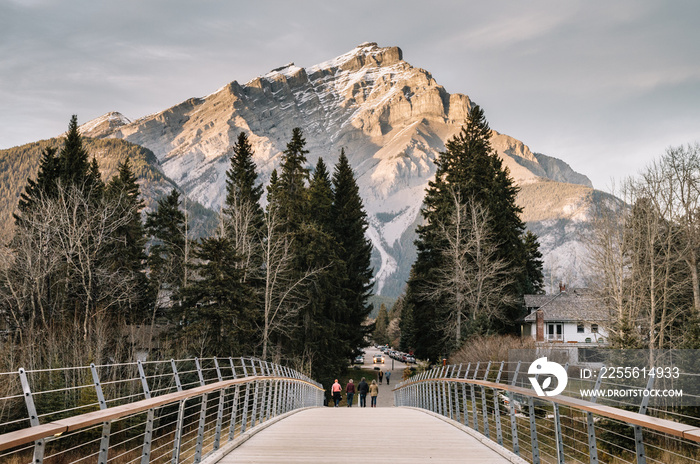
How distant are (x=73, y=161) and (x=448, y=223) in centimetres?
2758

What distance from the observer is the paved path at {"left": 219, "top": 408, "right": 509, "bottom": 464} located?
7.83m

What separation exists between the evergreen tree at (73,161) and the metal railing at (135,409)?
680 inches

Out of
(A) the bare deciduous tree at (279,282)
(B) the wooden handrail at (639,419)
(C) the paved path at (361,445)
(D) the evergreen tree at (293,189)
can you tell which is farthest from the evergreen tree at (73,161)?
(B) the wooden handrail at (639,419)

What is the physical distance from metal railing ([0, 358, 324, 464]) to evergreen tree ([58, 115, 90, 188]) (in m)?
17.3

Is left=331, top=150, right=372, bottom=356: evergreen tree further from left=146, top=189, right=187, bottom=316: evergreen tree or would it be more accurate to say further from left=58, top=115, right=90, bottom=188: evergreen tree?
left=58, top=115, right=90, bottom=188: evergreen tree

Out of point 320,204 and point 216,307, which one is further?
point 320,204

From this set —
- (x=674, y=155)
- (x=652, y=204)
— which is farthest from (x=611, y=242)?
(x=674, y=155)

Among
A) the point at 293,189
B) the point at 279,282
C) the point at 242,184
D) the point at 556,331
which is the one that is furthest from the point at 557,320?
the point at 242,184

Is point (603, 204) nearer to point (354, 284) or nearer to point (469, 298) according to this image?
point (469, 298)

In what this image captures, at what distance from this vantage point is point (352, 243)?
2090 inches

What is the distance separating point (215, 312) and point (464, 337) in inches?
651

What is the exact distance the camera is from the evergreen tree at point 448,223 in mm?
→ 43031

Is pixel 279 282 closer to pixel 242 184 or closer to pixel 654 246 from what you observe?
pixel 242 184

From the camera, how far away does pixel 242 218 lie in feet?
134
